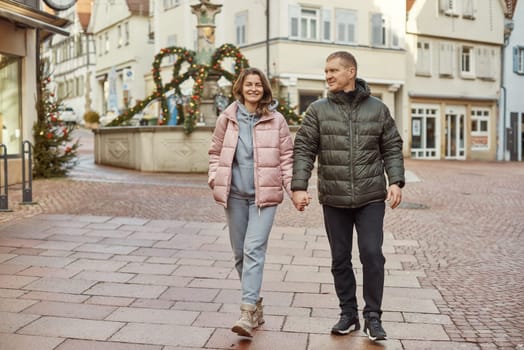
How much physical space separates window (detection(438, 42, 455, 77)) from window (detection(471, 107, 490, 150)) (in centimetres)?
272

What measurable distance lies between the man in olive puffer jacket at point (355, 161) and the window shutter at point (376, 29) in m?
29.2

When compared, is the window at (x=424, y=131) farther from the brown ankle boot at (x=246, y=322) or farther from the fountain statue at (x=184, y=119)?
the brown ankle boot at (x=246, y=322)

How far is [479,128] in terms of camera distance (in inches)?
1503

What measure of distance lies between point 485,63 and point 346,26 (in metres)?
9.54

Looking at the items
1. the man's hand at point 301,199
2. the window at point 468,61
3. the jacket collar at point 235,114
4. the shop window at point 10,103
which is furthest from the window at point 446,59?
the man's hand at point 301,199

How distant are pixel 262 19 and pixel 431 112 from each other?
991 cm

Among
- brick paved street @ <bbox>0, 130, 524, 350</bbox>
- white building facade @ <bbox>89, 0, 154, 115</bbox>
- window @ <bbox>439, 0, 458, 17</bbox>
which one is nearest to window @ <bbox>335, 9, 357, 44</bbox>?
window @ <bbox>439, 0, 458, 17</bbox>

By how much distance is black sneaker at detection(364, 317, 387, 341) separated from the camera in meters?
4.77

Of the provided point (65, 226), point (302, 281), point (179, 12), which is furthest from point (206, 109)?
point (179, 12)

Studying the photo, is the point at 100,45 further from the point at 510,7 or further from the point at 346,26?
the point at 510,7

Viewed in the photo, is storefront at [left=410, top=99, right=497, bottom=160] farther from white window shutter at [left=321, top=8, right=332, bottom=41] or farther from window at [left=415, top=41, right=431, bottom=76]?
white window shutter at [left=321, top=8, right=332, bottom=41]

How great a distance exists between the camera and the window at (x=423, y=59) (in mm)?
35344

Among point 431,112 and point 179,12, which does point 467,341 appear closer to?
point 431,112

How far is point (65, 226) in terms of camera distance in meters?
9.69
